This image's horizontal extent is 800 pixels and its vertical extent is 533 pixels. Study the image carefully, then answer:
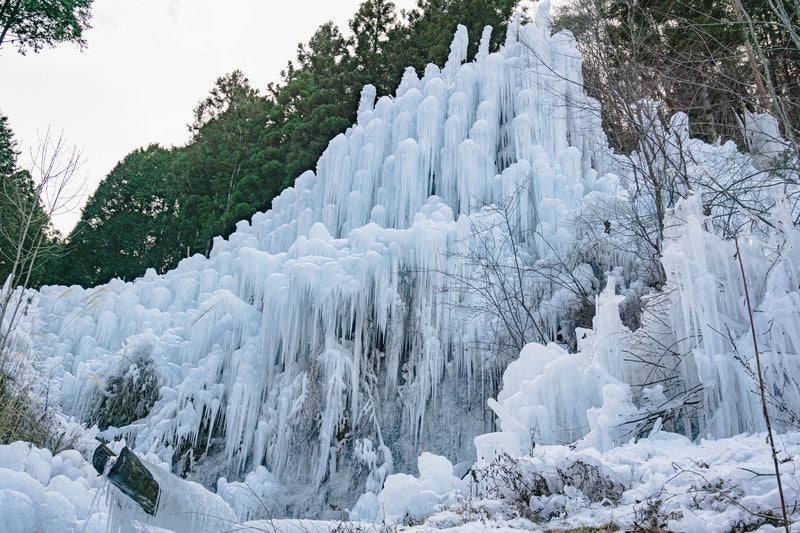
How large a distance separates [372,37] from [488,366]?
13.9 m

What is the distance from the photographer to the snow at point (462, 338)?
14.8ft

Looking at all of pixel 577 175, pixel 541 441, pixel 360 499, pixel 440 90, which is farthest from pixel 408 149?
pixel 541 441

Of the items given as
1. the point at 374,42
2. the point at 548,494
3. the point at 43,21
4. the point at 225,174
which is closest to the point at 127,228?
the point at 225,174

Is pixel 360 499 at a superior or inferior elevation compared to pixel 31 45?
inferior

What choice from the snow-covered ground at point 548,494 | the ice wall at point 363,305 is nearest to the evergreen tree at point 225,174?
the ice wall at point 363,305

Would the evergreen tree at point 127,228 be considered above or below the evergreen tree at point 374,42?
below

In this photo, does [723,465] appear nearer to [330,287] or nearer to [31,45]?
[330,287]

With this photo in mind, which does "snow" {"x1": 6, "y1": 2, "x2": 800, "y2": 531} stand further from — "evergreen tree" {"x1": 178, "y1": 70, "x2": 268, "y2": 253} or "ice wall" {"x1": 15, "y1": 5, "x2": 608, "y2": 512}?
"evergreen tree" {"x1": 178, "y1": 70, "x2": 268, "y2": 253}

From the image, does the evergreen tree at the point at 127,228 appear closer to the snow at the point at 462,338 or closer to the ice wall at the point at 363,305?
the snow at the point at 462,338

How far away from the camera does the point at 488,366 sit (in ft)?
29.2

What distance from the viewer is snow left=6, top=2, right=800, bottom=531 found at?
14.8 ft

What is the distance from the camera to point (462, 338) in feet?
30.0

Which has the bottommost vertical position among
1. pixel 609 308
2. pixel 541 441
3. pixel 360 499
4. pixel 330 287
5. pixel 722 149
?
pixel 360 499

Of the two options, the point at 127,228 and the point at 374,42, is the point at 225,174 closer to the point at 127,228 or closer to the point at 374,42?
the point at 127,228
